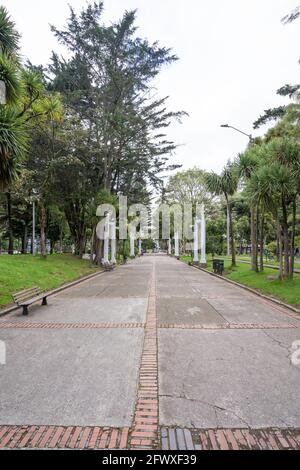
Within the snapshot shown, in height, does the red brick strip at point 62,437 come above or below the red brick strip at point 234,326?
below

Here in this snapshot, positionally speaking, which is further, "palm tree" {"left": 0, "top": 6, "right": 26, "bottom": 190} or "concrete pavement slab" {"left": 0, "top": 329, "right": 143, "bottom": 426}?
"palm tree" {"left": 0, "top": 6, "right": 26, "bottom": 190}

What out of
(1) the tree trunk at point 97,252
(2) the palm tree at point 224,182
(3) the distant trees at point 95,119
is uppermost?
(3) the distant trees at point 95,119

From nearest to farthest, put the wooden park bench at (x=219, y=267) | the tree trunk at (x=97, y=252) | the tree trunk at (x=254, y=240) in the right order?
the tree trunk at (x=254, y=240) → the wooden park bench at (x=219, y=267) → the tree trunk at (x=97, y=252)

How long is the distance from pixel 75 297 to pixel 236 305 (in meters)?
5.70

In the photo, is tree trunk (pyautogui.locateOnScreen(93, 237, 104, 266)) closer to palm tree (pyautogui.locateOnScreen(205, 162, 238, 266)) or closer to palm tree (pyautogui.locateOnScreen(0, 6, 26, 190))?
palm tree (pyautogui.locateOnScreen(205, 162, 238, 266))

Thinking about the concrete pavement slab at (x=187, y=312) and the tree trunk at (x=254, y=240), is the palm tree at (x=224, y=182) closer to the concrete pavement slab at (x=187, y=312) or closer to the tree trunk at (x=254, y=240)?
the tree trunk at (x=254, y=240)

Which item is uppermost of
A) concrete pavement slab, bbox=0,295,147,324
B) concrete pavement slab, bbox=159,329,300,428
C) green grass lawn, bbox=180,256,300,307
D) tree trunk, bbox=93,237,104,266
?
tree trunk, bbox=93,237,104,266

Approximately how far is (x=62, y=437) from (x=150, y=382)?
4.89ft

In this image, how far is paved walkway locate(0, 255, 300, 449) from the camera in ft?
10.5

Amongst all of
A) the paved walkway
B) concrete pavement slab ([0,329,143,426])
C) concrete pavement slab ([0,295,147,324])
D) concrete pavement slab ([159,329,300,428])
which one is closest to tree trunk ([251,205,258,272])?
concrete pavement slab ([0,295,147,324])

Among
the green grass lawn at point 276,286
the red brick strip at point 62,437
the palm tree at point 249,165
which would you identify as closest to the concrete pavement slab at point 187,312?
the green grass lawn at point 276,286

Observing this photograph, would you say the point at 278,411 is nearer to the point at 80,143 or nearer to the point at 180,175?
the point at 80,143

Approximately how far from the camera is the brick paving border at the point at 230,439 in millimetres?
3010

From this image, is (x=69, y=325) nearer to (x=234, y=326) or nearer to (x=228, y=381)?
(x=234, y=326)
